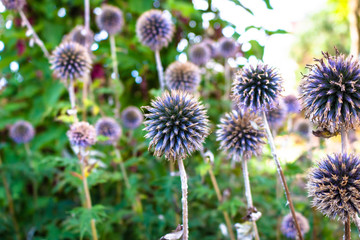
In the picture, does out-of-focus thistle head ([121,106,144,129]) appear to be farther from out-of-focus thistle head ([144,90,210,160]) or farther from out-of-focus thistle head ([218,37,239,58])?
out-of-focus thistle head ([144,90,210,160])

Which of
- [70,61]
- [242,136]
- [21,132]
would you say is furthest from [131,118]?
[242,136]

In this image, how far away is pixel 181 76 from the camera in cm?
266

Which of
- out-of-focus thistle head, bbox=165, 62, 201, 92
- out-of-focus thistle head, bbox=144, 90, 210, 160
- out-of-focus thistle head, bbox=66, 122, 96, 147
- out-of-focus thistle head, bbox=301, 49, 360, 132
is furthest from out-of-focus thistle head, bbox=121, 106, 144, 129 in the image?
out-of-focus thistle head, bbox=301, 49, 360, 132

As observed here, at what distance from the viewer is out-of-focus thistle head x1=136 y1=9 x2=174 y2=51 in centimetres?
280

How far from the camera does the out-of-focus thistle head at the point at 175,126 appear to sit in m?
1.47

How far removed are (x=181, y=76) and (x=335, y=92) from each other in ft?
4.89

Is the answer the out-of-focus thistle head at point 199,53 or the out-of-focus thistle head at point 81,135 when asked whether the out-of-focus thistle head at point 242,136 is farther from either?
the out-of-focus thistle head at point 199,53

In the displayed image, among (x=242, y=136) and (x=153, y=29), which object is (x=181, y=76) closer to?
(x=153, y=29)

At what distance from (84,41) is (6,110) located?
3.92 feet

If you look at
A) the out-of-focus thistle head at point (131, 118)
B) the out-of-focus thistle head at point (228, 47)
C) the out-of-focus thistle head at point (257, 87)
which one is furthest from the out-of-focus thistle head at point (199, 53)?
the out-of-focus thistle head at point (257, 87)

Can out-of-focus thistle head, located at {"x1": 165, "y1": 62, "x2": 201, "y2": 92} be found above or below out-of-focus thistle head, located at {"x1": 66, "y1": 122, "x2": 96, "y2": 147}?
above

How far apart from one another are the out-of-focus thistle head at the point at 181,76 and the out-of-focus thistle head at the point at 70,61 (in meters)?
0.73

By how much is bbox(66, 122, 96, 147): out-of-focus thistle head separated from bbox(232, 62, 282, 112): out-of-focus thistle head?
46.6 inches

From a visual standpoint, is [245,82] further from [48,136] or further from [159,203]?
[48,136]
